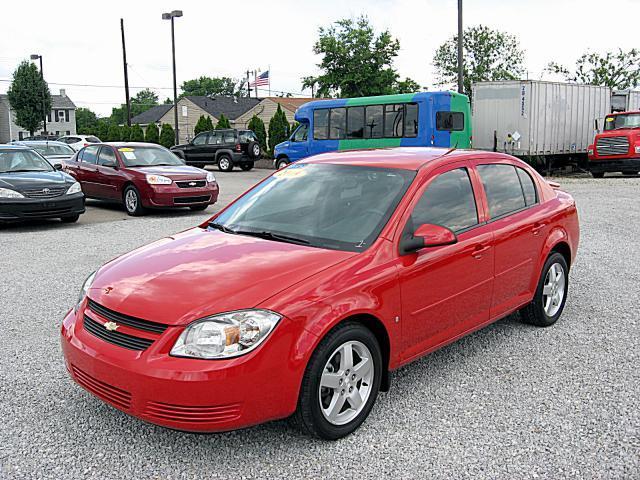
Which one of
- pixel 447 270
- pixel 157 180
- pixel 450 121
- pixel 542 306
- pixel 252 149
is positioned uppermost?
pixel 450 121

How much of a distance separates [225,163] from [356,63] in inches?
525

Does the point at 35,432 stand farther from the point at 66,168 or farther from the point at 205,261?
the point at 66,168

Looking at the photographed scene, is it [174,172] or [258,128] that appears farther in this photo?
[258,128]

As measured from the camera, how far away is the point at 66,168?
15.1 metres

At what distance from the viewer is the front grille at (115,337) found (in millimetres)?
3227

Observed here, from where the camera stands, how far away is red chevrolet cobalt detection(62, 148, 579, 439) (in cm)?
315

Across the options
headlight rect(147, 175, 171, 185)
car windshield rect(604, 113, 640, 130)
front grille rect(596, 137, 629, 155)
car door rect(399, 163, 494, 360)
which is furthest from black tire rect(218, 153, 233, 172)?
car door rect(399, 163, 494, 360)

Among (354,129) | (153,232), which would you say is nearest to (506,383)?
(153,232)

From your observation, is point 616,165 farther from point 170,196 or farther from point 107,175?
point 107,175

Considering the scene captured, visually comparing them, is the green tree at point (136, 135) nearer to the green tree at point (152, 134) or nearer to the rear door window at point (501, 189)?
the green tree at point (152, 134)

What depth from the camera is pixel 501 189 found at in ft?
16.4

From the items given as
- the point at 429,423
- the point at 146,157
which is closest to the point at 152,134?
the point at 146,157

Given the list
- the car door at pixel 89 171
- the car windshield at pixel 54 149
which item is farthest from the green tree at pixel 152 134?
the car door at pixel 89 171

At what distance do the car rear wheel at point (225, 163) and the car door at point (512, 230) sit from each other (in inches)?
943
